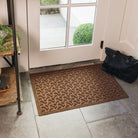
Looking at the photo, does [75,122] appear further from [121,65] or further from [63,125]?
[121,65]

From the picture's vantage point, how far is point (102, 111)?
2.18 metres

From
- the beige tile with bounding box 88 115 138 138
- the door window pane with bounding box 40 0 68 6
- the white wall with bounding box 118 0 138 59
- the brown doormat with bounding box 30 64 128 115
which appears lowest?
the beige tile with bounding box 88 115 138 138

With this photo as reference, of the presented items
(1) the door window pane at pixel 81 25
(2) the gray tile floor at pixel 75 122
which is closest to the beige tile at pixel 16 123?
(2) the gray tile floor at pixel 75 122

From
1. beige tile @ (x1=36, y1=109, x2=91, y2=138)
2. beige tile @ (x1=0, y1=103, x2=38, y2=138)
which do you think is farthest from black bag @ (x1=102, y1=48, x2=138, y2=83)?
beige tile @ (x1=0, y1=103, x2=38, y2=138)

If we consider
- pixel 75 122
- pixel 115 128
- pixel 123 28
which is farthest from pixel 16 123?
pixel 123 28

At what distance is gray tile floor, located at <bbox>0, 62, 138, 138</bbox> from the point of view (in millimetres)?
1939

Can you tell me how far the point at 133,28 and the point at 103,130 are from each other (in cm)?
120

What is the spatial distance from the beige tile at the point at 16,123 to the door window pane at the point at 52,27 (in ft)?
2.35

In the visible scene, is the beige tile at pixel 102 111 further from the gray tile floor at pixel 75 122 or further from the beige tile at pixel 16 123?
the beige tile at pixel 16 123

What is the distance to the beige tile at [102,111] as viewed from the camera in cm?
212

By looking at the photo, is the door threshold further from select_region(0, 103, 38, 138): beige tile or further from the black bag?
select_region(0, 103, 38, 138): beige tile

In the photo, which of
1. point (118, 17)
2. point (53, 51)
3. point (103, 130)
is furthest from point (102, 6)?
point (103, 130)

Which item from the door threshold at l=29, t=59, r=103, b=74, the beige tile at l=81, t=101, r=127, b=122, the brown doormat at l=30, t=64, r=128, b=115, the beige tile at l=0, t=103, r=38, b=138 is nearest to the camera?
the beige tile at l=0, t=103, r=38, b=138

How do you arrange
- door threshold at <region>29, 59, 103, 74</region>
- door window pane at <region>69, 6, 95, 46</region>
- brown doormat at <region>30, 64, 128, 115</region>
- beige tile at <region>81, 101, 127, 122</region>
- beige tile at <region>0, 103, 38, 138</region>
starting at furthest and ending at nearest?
door threshold at <region>29, 59, 103, 74</region>, door window pane at <region>69, 6, 95, 46</region>, brown doormat at <region>30, 64, 128, 115</region>, beige tile at <region>81, 101, 127, 122</region>, beige tile at <region>0, 103, 38, 138</region>
